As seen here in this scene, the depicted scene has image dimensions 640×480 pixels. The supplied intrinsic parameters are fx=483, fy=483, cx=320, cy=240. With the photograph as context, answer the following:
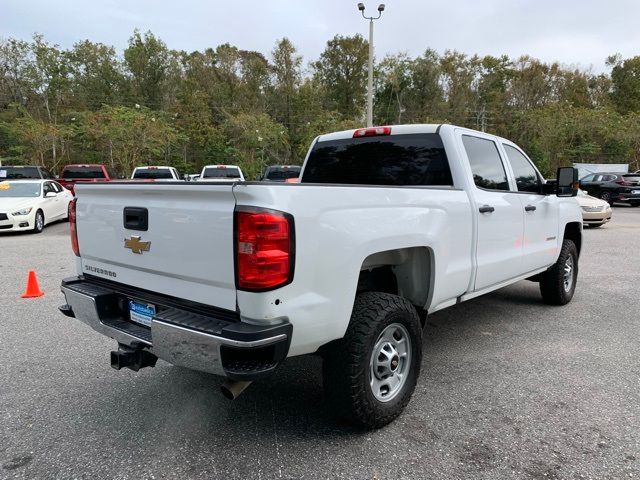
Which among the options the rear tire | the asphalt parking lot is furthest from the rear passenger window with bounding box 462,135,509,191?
the rear tire

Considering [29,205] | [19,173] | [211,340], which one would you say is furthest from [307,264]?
[19,173]

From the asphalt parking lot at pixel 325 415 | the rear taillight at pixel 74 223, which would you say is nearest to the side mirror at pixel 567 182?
the asphalt parking lot at pixel 325 415

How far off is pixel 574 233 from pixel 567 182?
1.39 meters

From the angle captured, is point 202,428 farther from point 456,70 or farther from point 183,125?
point 456,70

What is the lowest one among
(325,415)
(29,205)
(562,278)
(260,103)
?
(325,415)

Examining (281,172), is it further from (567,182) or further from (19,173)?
(567,182)

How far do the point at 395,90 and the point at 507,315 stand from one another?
1797 inches

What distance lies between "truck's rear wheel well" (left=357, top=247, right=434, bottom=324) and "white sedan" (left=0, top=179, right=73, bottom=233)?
11358mm

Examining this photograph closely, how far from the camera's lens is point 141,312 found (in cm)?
304

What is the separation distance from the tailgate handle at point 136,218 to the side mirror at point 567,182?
158 inches

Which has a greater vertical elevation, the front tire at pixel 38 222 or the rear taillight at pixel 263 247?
the rear taillight at pixel 263 247

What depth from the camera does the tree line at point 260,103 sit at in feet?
104

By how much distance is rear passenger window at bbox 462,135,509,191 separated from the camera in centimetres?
415

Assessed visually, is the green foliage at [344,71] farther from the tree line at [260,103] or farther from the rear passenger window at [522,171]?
the rear passenger window at [522,171]
